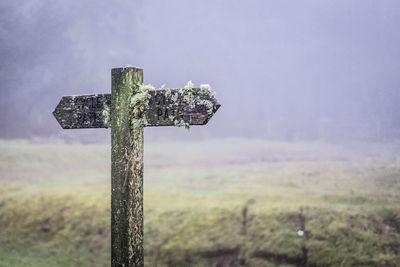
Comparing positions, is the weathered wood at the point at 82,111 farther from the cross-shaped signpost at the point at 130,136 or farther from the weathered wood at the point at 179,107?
the weathered wood at the point at 179,107

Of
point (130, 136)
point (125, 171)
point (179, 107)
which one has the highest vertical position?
point (179, 107)

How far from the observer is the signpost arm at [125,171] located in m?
4.88

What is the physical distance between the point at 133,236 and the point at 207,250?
8.20 meters

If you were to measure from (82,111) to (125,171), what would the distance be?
1092 millimetres

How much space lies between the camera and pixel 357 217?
12.6 m

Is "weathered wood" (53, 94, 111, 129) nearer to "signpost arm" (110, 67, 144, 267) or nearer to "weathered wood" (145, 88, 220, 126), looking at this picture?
"signpost arm" (110, 67, 144, 267)

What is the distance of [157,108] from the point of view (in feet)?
15.8

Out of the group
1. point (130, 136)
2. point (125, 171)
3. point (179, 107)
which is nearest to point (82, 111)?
point (130, 136)

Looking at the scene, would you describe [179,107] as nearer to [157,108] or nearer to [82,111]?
[157,108]

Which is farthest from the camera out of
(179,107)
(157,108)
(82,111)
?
(82,111)

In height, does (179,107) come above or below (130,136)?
above

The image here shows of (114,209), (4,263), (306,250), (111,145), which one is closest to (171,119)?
(111,145)

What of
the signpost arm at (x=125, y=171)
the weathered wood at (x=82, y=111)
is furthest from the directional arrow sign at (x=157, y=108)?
the signpost arm at (x=125, y=171)

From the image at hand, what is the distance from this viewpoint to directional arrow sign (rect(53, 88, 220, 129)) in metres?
4.54
